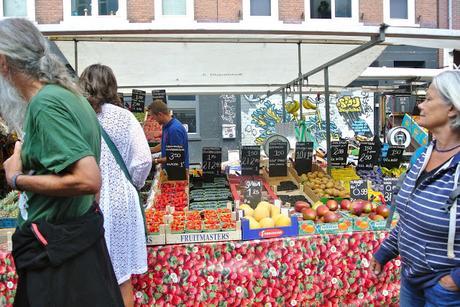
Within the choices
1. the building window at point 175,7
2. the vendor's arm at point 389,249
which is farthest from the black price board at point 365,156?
the building window at point 175,7

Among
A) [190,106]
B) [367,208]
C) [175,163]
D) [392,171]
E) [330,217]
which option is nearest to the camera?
[330,217]

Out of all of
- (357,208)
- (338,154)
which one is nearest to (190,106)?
(338,154)

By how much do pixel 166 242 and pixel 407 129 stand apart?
7572 mm

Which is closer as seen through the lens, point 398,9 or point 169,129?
point 169,129

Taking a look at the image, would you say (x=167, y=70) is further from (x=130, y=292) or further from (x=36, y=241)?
(x=36, y=241)

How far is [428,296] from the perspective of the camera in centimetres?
166

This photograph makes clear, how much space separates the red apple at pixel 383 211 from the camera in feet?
10.5

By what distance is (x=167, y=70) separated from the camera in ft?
18.5

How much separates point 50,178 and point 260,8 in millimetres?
13810

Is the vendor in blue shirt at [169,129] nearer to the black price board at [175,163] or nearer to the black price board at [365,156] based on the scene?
the black price board at [175,163]

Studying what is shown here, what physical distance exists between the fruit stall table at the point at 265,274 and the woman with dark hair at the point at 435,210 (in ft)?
3.60

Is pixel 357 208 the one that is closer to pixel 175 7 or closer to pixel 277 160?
pixel 277 160

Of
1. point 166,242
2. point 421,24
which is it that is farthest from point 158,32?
point 421,24

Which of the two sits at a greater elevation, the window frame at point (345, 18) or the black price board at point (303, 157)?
the window frame at point (345, 18)
